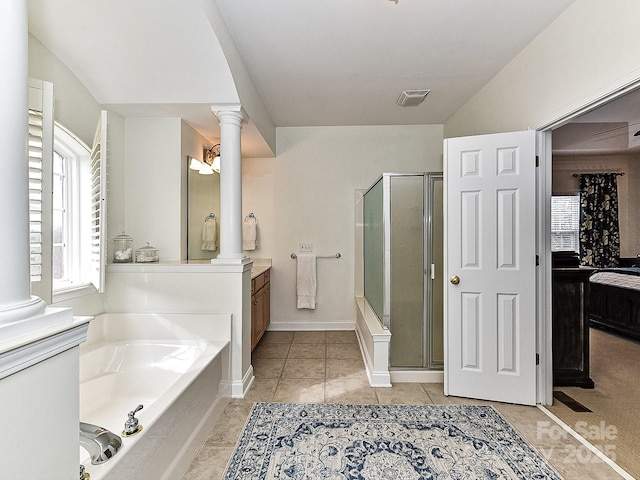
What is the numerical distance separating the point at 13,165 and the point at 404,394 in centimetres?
262

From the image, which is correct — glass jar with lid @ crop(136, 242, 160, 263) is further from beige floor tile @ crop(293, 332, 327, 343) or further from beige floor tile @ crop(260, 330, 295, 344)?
beige floor tile @ crop(293, 332, 327, 343)

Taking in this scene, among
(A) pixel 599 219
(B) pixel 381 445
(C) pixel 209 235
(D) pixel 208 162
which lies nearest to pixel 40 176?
(C) pixel 209 235

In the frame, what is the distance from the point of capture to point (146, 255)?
8.72ft

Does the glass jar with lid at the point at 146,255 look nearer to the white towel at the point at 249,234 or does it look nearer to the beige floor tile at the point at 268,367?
the beige floor tile at the point at 268,367

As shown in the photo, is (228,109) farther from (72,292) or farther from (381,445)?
(381,445)

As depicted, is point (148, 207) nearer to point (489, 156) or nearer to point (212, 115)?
point (212, 115)

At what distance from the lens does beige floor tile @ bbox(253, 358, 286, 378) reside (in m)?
2.91

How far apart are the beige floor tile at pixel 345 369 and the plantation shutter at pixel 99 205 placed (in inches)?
76.0

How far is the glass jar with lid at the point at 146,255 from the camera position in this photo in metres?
2.63

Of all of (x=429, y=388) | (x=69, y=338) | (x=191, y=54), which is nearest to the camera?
(x=69, y=338)

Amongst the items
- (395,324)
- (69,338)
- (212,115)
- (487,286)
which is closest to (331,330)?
(395,324)

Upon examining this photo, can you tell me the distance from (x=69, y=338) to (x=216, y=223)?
277 centimetres

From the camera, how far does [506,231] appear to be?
2.37 m

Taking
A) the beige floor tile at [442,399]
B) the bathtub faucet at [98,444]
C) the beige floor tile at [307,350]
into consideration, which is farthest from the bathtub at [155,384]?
the beige floor tile at [442,399]
